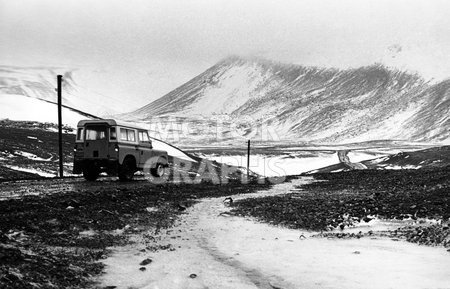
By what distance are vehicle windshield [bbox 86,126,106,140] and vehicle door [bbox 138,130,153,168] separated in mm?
2578

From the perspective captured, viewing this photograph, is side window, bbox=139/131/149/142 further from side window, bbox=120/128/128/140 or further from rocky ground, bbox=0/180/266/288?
rocky ground, bbox=0/180/266/288

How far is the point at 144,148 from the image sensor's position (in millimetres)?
26766

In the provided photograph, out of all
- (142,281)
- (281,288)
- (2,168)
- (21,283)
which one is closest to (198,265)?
(142,281)

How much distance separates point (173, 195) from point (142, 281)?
1358 cm

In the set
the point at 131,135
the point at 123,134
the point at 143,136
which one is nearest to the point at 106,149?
the point at 123,134

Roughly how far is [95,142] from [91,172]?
2.03m

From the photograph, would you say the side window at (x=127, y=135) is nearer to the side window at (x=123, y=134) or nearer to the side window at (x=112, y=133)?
the side window at (x=123, y=134)

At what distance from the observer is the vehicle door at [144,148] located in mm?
26391

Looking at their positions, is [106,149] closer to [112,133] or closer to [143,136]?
[112,133]

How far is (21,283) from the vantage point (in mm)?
7070

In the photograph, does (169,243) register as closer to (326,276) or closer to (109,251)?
(109,251)

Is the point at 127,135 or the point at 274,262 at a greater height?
the point at 127,135

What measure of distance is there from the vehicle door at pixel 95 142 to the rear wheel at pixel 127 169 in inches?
49.0

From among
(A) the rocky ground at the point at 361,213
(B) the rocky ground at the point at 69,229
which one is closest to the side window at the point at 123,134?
(B) the rocky ground at the point at 69,229
